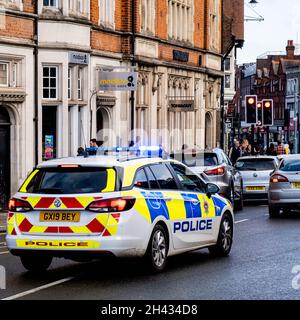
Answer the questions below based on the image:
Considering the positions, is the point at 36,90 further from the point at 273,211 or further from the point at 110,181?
the point at 110,181

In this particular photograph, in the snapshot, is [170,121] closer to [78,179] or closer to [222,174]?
[222,174]

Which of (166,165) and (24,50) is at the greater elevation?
(24,50)

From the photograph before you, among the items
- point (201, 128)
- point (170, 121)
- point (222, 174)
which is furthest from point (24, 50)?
point (201, 128)

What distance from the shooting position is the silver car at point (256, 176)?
31.8m

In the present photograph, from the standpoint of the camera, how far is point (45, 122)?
30.7 m

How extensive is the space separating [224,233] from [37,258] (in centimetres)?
331

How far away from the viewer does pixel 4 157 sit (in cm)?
2889

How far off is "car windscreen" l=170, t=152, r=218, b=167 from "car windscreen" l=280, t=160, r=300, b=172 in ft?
6.04

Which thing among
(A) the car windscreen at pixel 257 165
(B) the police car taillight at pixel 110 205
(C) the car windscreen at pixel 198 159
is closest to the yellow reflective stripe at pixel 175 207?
(B) the police car taillight at pixel 110 205

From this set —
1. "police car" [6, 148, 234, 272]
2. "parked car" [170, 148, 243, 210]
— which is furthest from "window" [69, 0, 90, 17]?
"police car" [6, 148, 234, 272]

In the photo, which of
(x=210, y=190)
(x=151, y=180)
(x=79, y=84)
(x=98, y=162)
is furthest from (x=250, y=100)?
(x=98, y=162)

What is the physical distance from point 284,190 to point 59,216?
1291 cm

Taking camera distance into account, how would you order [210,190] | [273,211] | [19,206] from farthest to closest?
1. [273,211]
2. [210,190]
3. [19,206]
